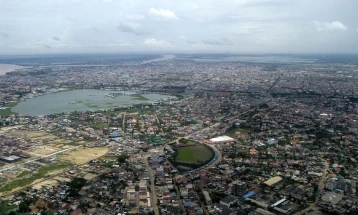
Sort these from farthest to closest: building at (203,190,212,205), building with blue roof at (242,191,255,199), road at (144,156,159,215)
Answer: building with blue roof at (242,191,255,199) < building at (203,190,212,205) < road at (144,156,159,215)

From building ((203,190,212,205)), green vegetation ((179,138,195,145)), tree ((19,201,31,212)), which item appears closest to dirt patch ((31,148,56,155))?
tree ((19,201,31,212))

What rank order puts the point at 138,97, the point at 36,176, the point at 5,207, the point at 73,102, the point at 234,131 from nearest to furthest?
1. the point at 5,207
2. the point at 36,176
3. the point at 234,131
4. the point at 73,102
5. the point at 138,97

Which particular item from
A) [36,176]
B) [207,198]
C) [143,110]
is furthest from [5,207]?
[143,110]

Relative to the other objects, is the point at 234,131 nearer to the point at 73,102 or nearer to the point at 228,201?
the point at 228,201

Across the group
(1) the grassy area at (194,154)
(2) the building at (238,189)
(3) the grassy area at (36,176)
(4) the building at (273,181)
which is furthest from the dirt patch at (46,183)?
(4) the building at (273,181)

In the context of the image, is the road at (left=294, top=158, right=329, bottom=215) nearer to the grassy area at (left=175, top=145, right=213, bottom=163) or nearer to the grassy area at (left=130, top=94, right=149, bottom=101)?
the grassy area at (left=175, top=145, right=213, bottom=163)
